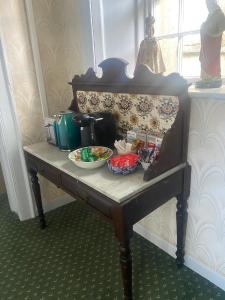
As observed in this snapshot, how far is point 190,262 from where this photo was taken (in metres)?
1.46

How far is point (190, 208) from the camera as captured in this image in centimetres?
135

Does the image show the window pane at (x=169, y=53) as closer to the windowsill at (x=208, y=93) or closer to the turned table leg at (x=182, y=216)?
the windowsill at (x=208, y=93)

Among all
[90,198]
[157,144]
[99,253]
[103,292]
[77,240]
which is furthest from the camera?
[77,240]

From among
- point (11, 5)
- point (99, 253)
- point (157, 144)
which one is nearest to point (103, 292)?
point (99, 253)

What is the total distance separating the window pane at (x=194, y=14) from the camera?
1.43m

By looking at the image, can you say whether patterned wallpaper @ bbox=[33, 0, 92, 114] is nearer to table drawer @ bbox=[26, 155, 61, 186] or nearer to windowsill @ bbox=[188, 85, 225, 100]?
table drawer @ bbox=[26, 155, 61, 186]

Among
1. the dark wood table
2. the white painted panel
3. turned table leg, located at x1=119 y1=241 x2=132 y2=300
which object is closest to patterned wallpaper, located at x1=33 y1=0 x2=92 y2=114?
the white painted panel

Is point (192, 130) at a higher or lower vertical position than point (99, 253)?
higher

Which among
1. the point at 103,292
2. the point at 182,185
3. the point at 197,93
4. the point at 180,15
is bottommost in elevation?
Result: the point at 103,292

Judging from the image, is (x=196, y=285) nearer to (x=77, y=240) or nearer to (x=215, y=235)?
(x=215, y=235)

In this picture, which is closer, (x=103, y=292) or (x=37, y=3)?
(x=103, y=292)

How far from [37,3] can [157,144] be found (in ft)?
4.31

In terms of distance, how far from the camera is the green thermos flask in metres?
1.48

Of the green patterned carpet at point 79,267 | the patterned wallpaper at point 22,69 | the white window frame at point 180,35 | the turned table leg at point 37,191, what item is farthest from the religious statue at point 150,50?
the green patterned carpet at point 79,267
